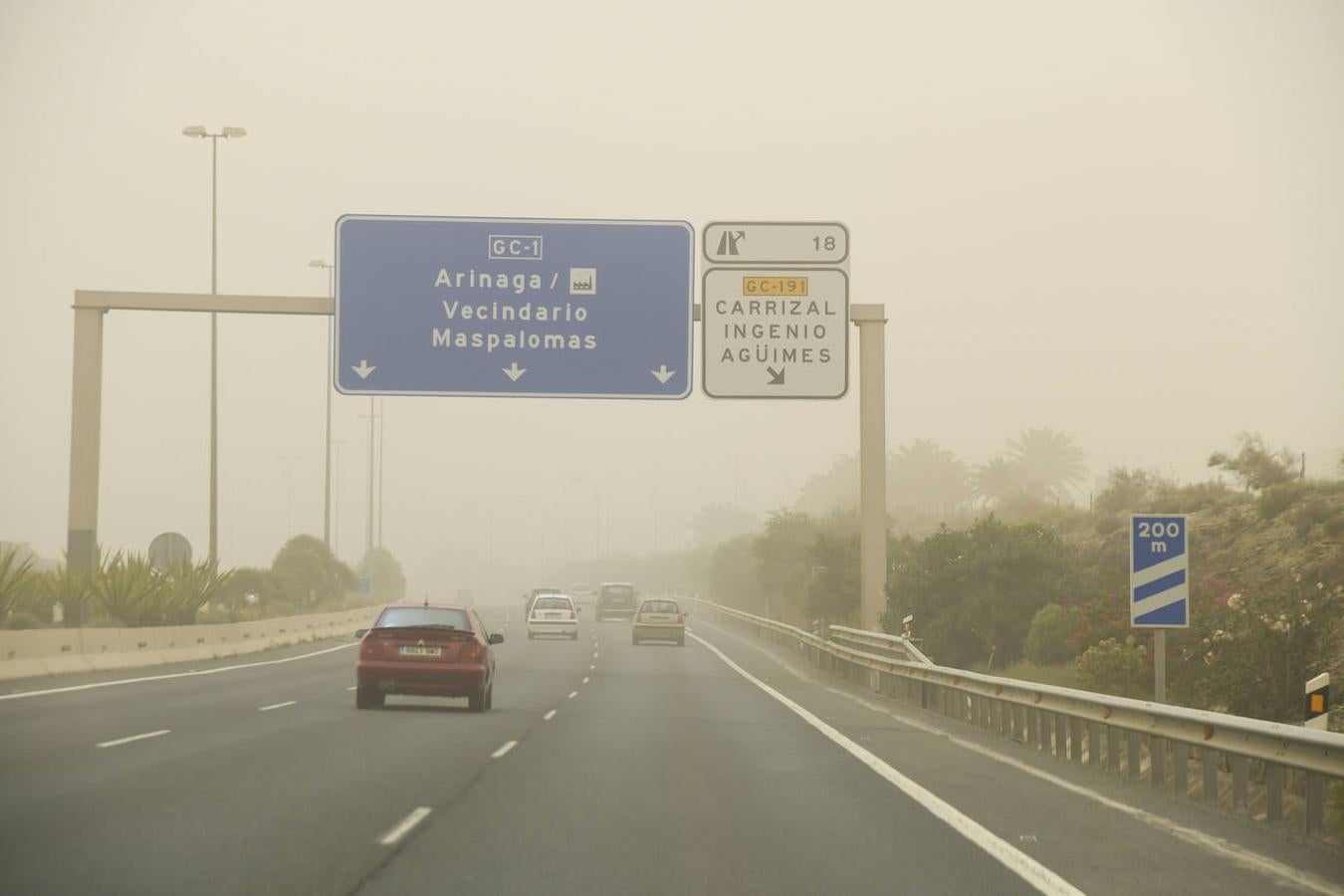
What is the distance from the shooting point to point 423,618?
26.8 metres

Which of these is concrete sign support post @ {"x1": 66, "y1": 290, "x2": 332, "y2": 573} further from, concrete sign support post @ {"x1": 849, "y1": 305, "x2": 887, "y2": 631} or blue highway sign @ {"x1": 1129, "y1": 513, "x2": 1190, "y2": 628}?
blue highway sign @ {"x1": 1129, "y1": 513, "x2": 1190, "y2": 628}

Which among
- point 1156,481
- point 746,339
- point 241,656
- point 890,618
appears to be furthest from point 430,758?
point 1156,481

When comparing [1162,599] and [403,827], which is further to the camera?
[1162,599]

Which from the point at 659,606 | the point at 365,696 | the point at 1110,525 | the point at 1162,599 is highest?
the point at 1110,525

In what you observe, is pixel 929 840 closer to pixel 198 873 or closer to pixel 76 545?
pixel 198 873

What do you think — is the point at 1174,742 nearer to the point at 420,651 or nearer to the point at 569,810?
the point at 569,810

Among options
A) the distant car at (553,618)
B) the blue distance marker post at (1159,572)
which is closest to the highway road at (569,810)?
the blue distance marker post at (1159,572)

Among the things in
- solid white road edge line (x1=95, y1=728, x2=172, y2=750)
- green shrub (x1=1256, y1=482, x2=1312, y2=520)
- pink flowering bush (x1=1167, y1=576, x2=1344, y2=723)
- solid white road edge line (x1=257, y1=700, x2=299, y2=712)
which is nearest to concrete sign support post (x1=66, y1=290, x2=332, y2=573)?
solid white road edge line (x1=257, y1=700, x2=299, y2=712)

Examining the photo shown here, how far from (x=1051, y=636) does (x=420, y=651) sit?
14.0 metres

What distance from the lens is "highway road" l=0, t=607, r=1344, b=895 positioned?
10.4 m

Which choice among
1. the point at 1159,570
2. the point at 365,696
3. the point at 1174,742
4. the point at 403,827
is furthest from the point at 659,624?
the point at 403,827

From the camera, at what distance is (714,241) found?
98.4ft

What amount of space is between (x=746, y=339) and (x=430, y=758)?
41.7ft

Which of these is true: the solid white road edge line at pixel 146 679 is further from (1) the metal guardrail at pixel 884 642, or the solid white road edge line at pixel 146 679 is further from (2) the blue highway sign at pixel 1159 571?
(2) the blue highway sign at pixel 1159 571
